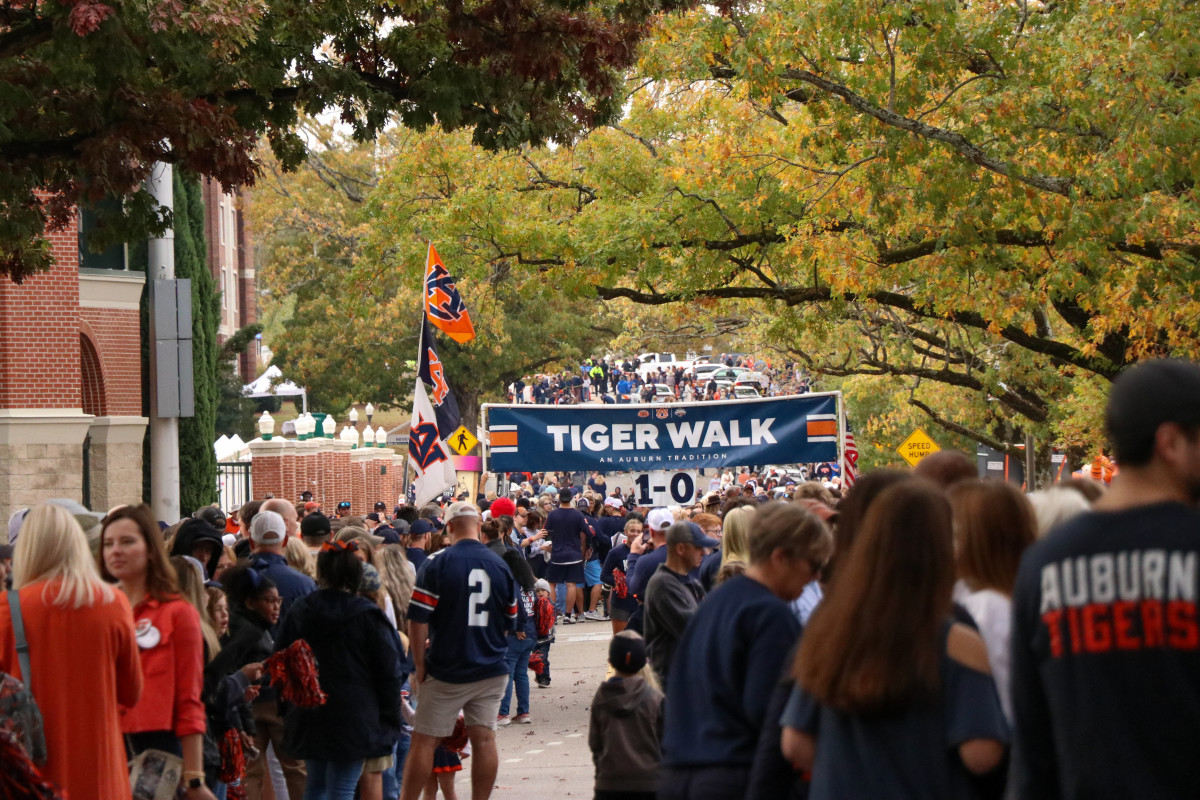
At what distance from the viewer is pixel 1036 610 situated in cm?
343

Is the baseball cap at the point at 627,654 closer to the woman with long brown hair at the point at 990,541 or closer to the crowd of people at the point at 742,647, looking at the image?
the crowd of people at the point at 742,647

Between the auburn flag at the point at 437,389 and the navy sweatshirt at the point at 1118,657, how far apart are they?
43.5ft

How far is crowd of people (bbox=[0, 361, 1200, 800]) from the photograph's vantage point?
3299mm

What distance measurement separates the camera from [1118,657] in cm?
326

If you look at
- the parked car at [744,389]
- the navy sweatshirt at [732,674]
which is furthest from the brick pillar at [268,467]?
the parked car at [744,389]

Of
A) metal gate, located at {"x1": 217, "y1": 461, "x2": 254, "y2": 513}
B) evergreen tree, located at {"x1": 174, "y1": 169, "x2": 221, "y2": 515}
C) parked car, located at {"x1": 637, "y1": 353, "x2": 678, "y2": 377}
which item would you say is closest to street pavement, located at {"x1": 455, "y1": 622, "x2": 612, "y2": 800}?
evergreen tree, located at {"x1": 174, "y1": 169, "x2": 221, "y2": 515}

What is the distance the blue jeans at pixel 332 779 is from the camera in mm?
7523

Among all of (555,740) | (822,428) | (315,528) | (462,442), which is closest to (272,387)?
(462,442)

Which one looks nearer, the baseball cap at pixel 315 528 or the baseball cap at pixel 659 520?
the baseball cap at pixel 315 528

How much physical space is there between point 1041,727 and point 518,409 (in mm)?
16146

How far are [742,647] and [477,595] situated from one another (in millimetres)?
4648

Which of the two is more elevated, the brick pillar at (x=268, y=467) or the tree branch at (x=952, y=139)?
the tree branch at (x=952, y=139)

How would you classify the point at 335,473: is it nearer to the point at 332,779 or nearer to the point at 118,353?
the point at 118,353

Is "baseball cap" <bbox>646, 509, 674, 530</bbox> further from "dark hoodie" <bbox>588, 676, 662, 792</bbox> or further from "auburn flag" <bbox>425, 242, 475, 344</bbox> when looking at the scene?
"auburn flag" <bbox>425, 242, 475, 344</bbox>
